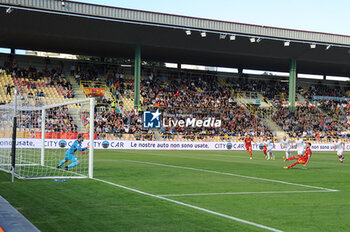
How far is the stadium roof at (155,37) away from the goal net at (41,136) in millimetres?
12514

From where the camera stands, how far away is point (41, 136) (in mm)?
24578

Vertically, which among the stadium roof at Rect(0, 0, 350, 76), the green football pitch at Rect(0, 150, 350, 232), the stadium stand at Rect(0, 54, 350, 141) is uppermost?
the stadium roof at Rect(0, 0, 350, 76)

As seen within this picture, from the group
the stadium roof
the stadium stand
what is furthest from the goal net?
the stadium roof

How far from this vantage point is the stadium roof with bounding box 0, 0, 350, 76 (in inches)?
1783

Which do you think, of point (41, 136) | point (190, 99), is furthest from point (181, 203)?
point (190, 99)

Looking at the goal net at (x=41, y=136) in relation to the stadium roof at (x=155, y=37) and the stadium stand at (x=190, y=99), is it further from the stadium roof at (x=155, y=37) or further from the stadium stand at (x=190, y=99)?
the stadium roof at (x=155, y=37)

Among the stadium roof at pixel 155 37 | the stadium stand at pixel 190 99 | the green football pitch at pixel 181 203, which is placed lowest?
the green football pitch at pixel 181 203

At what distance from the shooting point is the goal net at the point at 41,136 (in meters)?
18.5

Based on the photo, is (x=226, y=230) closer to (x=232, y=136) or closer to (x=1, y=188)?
(x=1, y=188)

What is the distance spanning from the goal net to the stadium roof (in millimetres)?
12514

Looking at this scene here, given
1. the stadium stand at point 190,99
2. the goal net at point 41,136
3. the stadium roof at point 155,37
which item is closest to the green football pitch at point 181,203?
the goal net at point 41,136

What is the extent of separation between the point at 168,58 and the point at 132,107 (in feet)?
33.6

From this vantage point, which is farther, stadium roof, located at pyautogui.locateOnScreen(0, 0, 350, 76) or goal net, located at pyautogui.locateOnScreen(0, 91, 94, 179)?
stadium roof, located at pyautogui.locateOnScreen(0, 0, 350, 76)

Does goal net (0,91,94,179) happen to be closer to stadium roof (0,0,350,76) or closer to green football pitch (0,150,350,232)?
green football pitch (0,150,350,232)
